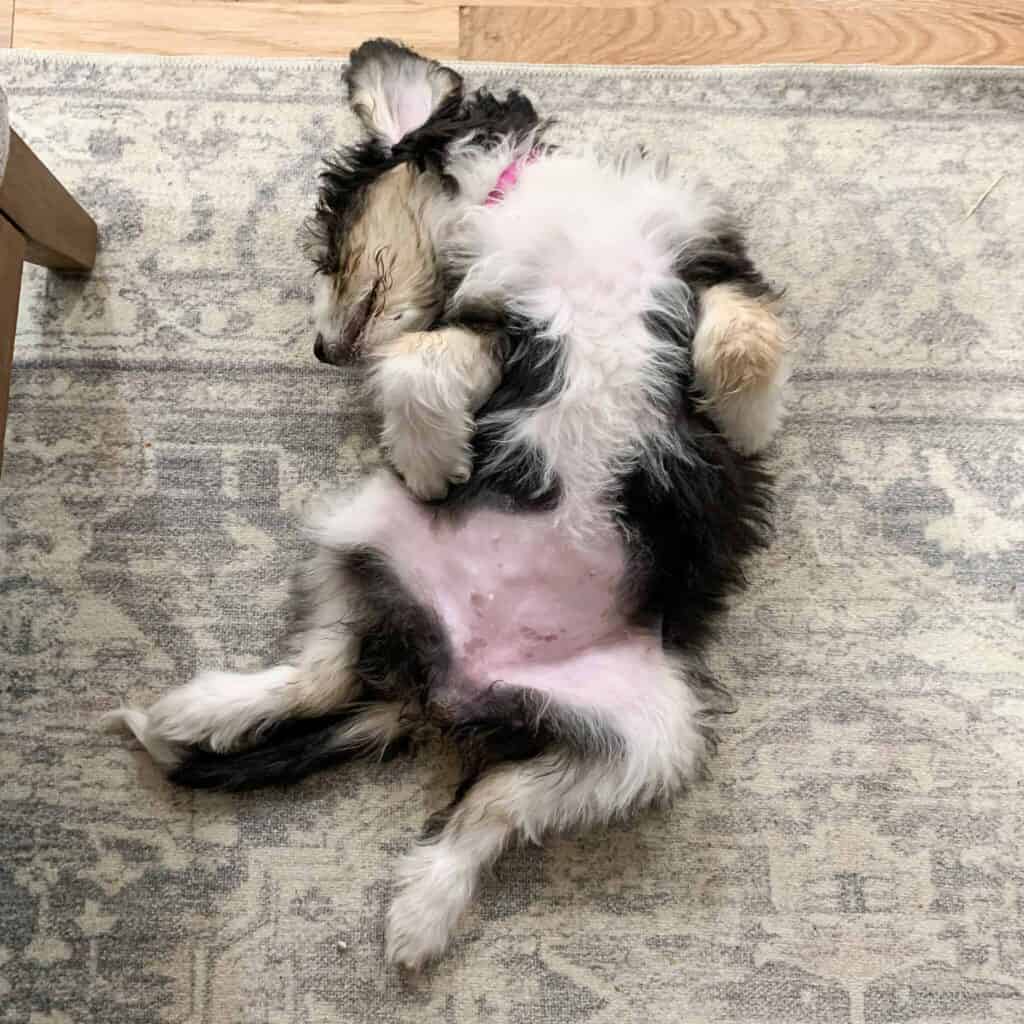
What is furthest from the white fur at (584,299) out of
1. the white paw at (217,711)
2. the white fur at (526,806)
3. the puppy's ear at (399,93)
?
the white paw at (217,711)

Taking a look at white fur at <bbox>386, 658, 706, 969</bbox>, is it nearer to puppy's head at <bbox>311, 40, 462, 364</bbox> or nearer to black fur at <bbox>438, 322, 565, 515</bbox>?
black fur at <bbox>438, 322, 565, 515</bbox>

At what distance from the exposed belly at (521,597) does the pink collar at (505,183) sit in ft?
1.67

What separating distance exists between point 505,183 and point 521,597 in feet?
2.26

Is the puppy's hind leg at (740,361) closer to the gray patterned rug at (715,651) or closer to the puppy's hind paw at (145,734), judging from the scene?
the gray patterned rug at (715,651)

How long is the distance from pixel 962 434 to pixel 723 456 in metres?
0.58

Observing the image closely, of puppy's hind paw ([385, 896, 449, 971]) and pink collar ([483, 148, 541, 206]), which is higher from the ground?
pink collar ([483, 148, 541, 206])

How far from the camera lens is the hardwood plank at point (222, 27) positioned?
6.75ft

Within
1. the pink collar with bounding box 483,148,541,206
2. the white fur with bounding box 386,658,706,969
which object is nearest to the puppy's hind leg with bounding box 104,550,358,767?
the white fur with bounding box 386,658,706,969

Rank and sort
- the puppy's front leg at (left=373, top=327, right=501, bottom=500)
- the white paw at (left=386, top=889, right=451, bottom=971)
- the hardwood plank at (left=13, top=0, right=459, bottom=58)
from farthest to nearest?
the hardwood plank at (left=13, top=0, right=459, bottom=58) → the white paw at (left=386, top=889, right=451, bottom=971) → the puppy's front leg at (left=373, top=327, right=501, bottom=500)

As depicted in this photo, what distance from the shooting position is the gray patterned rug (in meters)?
1.74

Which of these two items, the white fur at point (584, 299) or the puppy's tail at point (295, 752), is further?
the puppy's tail at point (295, 752)

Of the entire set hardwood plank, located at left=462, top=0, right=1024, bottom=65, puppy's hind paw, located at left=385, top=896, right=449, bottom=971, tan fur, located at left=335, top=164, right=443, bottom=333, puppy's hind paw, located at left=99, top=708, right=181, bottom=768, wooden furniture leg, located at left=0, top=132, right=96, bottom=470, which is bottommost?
puppy's hind paw, located at left=385, top=896, right=449, bottom=971

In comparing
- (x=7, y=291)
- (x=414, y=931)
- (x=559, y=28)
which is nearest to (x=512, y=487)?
(x=414, y=931)

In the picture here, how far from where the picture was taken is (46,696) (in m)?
1.82
